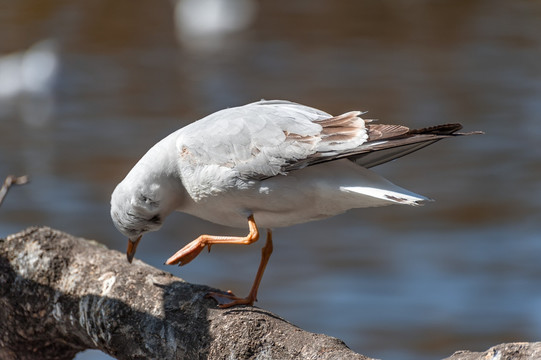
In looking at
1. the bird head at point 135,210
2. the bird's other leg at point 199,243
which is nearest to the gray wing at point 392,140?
the bird's other leg at point 199,243

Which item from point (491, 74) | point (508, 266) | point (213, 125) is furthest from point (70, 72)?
point (213, 125)

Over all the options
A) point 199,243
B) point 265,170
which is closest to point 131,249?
point 199,243

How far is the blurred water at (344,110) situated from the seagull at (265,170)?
4.69 meters

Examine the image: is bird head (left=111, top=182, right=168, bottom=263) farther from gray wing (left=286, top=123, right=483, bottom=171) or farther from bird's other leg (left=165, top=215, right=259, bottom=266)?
gray wing (left=286, top=123, right=483, bottom=171)

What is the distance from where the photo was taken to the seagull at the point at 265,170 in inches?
162

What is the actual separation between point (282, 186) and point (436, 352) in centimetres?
538

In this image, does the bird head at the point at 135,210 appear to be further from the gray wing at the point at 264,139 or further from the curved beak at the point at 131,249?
the gray wing at the point at 264,139

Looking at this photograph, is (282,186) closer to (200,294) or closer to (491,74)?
(200,294)

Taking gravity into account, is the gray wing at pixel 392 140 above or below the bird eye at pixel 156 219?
above

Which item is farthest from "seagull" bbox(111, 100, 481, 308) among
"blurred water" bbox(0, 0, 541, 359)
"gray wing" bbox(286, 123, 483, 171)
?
"blurred water" bbox(0, 0, 541, 359)

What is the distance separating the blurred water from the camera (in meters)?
9.98

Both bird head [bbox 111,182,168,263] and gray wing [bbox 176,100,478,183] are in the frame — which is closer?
gray wing [bbox 176,100,478,183]

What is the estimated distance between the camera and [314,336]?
371 centimetres

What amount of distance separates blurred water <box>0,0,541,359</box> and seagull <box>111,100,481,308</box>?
4.69m
